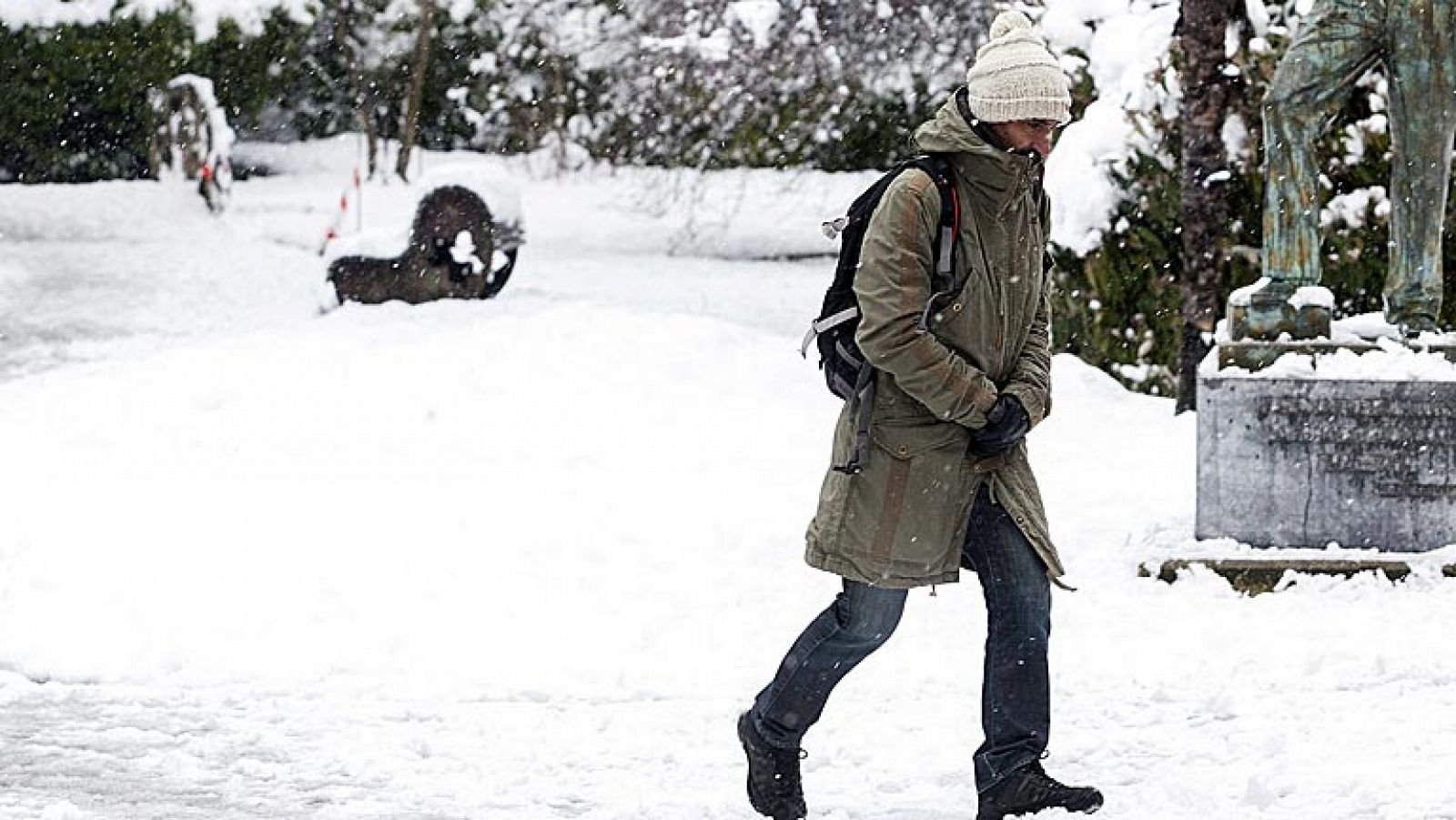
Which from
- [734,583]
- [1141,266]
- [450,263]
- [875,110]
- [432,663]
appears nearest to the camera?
[432,663]

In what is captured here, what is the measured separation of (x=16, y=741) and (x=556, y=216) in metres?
16.9

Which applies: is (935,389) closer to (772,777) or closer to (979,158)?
(979,158)

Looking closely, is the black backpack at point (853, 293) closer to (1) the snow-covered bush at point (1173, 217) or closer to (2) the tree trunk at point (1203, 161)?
(1) the snow-covered bush at point (1173, 217)

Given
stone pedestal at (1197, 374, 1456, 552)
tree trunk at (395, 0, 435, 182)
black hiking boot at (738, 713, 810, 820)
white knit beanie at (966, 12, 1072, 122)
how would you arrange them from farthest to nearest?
tree trunk at (395, 0, 435, 182), stone pedestal at (1197, 374, 1456, 552), black hiking boot at (738, 713, 810, 820), white knit beanie at (966, 12, 1072, 122)

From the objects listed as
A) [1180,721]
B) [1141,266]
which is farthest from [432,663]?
[1141,266]

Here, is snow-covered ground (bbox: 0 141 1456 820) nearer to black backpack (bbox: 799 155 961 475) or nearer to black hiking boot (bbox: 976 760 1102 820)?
black hiking boot (bbox: 976 760 1102 820)

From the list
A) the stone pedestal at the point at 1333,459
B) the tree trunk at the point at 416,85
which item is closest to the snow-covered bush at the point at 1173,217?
the stone pedestal at the point at 1333,459

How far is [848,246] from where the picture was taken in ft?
16.0

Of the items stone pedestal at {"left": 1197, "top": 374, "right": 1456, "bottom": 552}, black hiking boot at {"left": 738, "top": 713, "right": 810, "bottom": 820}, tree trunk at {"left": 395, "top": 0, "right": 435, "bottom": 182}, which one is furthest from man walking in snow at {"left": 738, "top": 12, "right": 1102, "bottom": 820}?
tree trunk at {"left": 395, "top": 0, "right": 435, "bottom": 182}

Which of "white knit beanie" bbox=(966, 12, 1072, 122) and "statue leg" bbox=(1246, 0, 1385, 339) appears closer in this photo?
"white knit beanie" bbox=(966, 12, 1072, 122)

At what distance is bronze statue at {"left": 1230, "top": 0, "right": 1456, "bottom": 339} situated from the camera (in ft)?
25.1

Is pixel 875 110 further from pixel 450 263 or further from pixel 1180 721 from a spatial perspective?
pixel 1180 721

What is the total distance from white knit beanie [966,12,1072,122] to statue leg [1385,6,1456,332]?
3332mm

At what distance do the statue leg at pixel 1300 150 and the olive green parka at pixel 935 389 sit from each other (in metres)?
3.05
